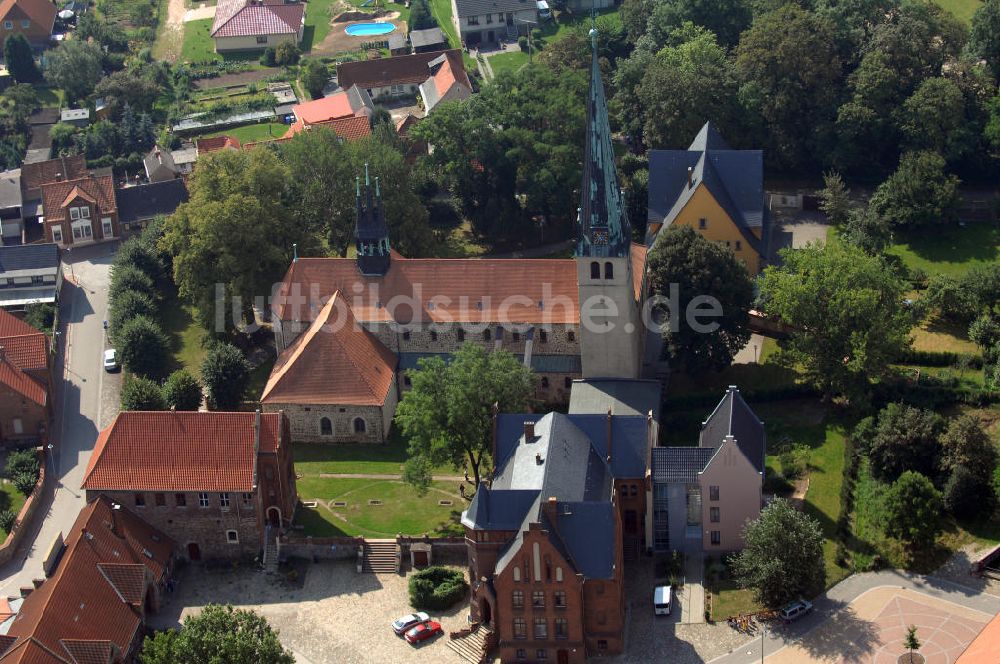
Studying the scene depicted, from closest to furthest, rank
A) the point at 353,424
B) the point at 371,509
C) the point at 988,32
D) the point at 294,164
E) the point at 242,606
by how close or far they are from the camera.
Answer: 1. the point at 242,606
2. the point at 371,509
3. the point at 353,424
4. the point at 294,164
5. the point at 988,32

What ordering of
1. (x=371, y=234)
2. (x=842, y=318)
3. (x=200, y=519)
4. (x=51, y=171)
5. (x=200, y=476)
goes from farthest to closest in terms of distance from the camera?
1. (x=51, y=171)
2. (x=371, y=234)
3. (x=842, y=318)
4. (x=200, y=519)
5. (x=200, y=476)

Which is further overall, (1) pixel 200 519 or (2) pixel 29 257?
(2) pixel 29 257

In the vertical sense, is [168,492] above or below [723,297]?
below

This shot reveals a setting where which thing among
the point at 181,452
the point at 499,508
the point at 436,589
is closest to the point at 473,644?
the point at 436,589

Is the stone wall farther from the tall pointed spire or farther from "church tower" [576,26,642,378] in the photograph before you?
the tall pointed spire

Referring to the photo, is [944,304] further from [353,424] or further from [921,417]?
[353,424]

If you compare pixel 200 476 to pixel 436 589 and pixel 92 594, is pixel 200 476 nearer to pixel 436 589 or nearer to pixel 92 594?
pixel 92 594

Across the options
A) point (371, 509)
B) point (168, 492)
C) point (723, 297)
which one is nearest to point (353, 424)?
point (371, 509)

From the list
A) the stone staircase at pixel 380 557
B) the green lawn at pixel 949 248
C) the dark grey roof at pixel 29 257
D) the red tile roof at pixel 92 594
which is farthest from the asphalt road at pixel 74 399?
the green lawn at pixel 949 248
